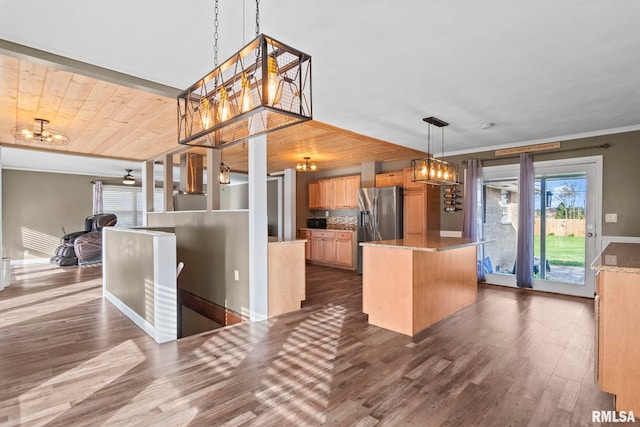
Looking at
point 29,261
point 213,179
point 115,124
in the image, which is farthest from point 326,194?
point 29,261

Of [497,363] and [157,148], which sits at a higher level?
[157,148]

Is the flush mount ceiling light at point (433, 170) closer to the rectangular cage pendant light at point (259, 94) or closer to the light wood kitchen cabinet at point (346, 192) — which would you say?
the rectangular cage pendant light at point (259, 94)

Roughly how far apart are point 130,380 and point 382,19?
3.02 metres

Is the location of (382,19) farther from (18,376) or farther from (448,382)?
(18,376)

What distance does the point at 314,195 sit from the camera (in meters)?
8.08

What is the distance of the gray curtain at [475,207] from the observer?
5.51 meters

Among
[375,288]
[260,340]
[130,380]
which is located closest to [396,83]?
[375,288]

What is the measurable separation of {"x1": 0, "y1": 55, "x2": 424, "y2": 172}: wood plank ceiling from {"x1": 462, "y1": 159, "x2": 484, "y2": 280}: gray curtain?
1.05 meters

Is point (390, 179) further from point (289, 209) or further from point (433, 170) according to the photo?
point (433, 170)

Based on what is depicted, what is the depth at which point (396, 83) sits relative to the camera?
2939 mm

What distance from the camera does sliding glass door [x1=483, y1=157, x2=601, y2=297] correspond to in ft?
15.1

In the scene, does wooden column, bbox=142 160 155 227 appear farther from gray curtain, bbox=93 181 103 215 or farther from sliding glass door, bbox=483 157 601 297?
sliding glass door, bbox=483 157 601 297

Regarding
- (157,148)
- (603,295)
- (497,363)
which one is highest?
(157,148)

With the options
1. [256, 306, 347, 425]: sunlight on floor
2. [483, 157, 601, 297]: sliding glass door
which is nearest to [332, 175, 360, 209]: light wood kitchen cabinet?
[483, 157, 601, 297]: sliding glass door
